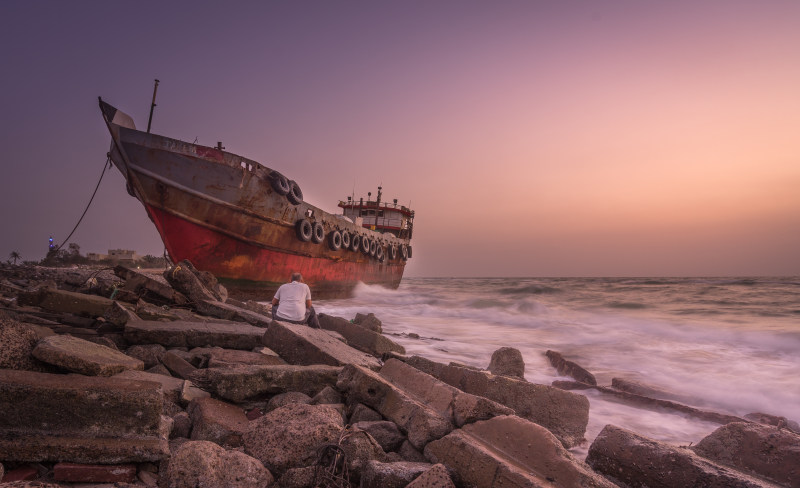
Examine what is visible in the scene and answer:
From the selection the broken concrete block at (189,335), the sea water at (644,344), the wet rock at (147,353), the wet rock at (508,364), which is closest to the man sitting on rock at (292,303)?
the broken concrete block at (189,335)

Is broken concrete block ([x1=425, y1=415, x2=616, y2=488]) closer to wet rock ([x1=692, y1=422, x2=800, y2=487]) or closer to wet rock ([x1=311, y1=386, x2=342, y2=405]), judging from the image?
wet rock ([x1=311, y1=386, x2=342, y2=405])

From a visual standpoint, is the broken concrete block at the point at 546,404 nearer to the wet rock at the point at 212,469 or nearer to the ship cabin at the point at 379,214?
the wet rock at the point at 212,469

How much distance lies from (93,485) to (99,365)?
2.28 ft

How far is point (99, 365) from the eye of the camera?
2.28 m

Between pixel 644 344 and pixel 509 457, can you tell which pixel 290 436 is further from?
pixel 644 344

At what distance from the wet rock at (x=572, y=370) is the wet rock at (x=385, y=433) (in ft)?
14.5

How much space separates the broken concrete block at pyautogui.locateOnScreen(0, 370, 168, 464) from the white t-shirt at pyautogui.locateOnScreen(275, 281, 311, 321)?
150 inches

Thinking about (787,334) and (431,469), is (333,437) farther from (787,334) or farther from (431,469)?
(787,334)

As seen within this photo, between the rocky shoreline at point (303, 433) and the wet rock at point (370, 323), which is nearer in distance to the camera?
the rocky shoreline at point (303, 433)

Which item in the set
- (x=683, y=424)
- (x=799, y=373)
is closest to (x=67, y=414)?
(x=683, y=424)

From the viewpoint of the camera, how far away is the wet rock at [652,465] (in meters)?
2.02

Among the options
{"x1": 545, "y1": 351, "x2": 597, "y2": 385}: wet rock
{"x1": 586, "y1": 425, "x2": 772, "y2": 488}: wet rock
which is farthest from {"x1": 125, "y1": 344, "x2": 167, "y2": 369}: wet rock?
{"x1": 545, "y1": 351, "x2": 597, "y2": 385}: wet rock

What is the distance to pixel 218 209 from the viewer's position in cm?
1254

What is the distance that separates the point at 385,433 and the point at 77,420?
1.57 m
